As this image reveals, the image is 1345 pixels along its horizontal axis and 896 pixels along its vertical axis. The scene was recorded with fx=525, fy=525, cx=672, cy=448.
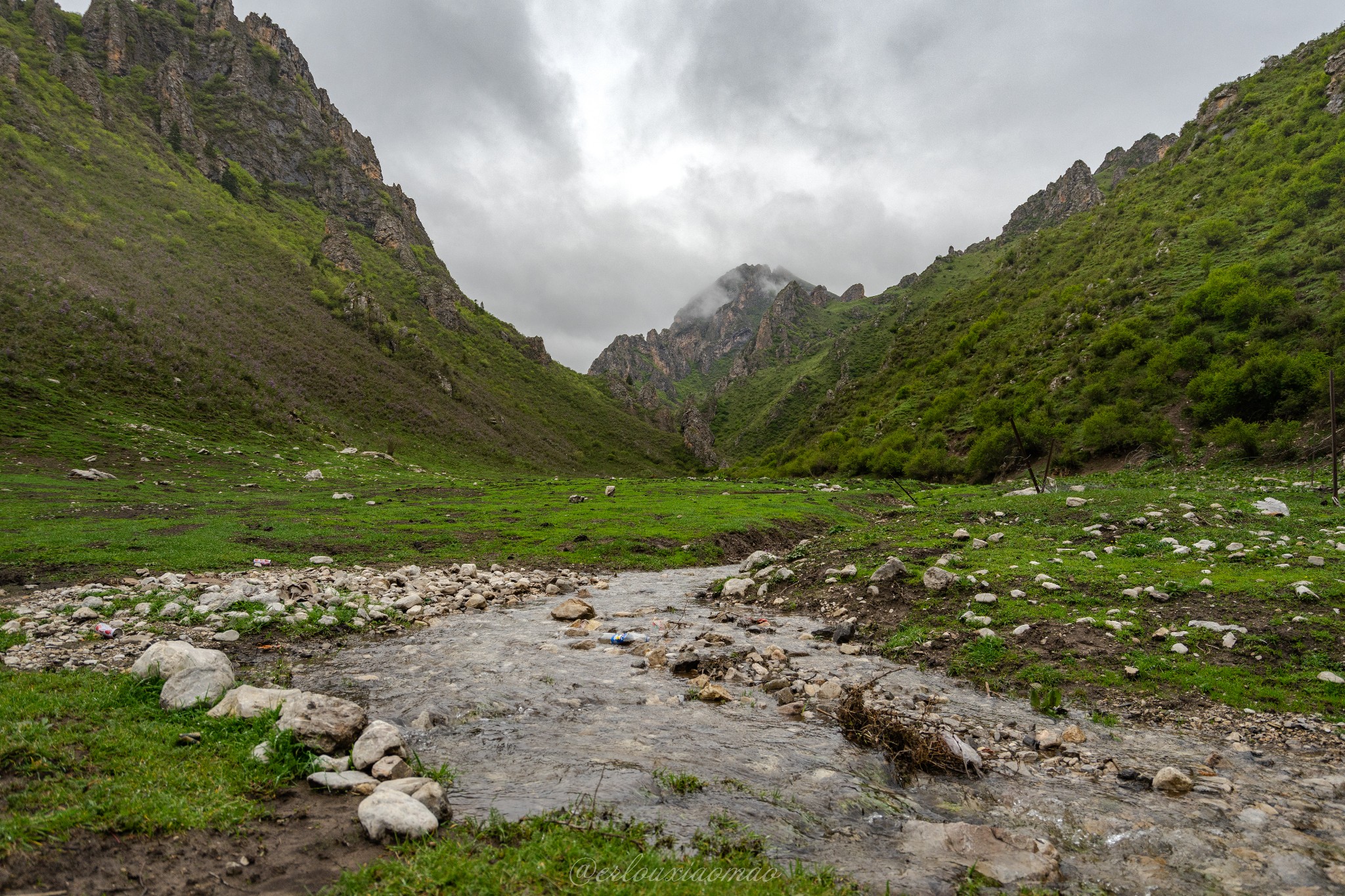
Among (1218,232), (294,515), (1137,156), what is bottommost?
(294,515)

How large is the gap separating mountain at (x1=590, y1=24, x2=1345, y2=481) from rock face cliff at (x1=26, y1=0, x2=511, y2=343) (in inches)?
4927

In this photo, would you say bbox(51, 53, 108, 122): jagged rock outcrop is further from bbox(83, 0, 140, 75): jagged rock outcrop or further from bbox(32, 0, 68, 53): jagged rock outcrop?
bbox(83, 0, 140, 75): jagged rock outcrop

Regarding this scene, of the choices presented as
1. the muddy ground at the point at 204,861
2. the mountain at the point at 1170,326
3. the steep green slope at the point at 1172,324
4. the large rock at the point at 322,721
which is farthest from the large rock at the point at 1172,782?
the steep green slope at the point at 1172,324

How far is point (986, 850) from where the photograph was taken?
17.4 ft

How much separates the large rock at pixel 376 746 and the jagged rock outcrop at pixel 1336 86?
92.7 m

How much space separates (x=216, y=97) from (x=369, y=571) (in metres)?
194

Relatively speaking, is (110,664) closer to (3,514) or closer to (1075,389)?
(3,514)

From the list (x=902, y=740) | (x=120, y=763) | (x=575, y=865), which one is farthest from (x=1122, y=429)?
(x=120, y=763)

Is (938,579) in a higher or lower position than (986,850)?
higher

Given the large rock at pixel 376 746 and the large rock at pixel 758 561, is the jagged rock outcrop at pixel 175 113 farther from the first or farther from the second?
the large rock at pixel 376 746

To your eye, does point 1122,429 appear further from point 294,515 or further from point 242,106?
point 242,106

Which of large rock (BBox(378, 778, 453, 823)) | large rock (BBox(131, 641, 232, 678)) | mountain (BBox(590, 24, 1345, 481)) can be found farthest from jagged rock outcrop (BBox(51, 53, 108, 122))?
large rock (BBox(378, 778, 453, 823))

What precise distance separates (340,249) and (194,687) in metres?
147

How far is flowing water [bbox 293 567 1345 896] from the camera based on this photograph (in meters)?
5.07
